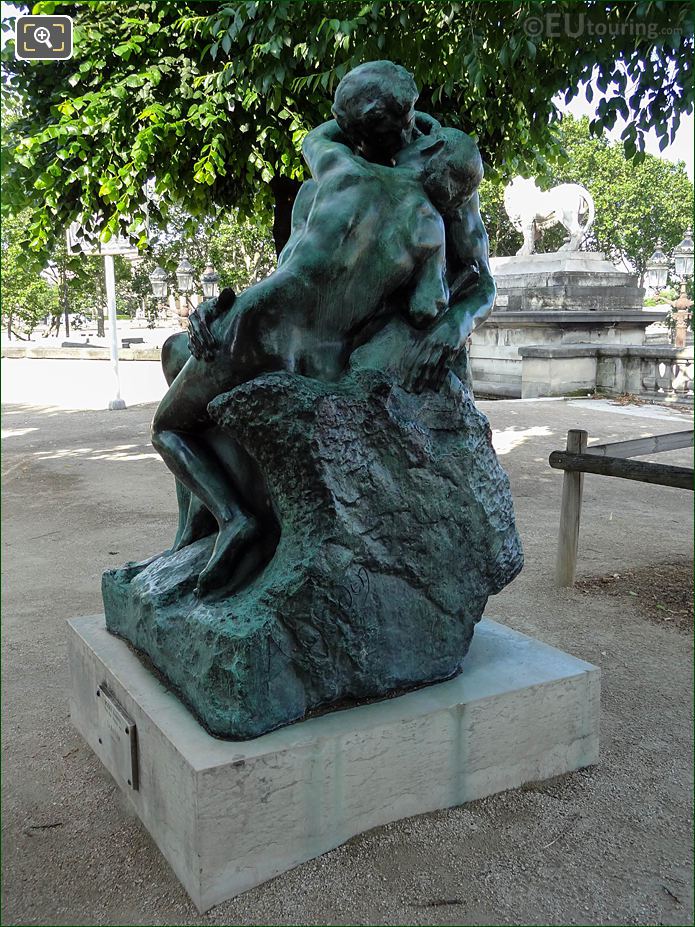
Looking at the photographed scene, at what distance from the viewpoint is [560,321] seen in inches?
652

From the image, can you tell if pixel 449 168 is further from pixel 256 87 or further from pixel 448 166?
pixel 256 87

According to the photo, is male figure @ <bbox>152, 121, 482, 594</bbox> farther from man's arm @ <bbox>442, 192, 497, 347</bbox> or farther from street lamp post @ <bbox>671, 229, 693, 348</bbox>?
street lamp post @ <bbox>671, 229, 693, 348</bbox>

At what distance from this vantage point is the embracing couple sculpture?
2.61 m

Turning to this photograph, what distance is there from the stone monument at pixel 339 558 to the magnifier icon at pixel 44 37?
11.9 feet

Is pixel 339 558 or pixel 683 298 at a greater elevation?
pixel 683 298

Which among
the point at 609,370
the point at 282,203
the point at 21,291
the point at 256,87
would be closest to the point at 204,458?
the point at 256,87

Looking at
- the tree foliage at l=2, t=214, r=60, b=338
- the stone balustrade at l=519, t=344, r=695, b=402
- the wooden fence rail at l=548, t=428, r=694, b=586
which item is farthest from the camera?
the tree foliage at l=2, t=214, r=60, b=338

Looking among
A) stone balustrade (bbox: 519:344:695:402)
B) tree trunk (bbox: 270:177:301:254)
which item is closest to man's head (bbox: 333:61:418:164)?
tree trunk (bbox: 270:177:301:254)

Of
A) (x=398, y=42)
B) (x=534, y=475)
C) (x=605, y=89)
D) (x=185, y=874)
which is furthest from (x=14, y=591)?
(x=534, y=475)

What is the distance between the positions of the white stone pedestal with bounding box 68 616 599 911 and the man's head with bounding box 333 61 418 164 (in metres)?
1.79

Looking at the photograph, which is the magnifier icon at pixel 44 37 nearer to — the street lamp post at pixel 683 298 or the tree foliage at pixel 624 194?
the street lamp post at pixel 683 298

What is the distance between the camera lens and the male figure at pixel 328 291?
8.54ft

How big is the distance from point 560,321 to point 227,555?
14841 millimetres

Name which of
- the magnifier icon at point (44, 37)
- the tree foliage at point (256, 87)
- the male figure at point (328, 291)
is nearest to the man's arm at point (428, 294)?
the male figure at point (328, 291)
